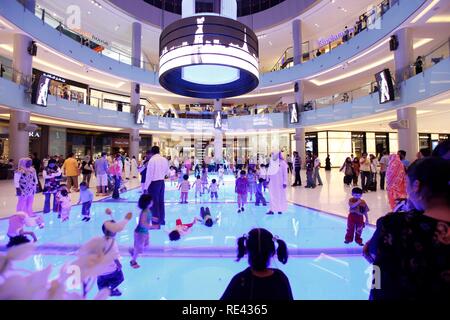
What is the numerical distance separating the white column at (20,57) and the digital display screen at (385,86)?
1745 cm

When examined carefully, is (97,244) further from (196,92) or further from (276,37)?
(276,37)

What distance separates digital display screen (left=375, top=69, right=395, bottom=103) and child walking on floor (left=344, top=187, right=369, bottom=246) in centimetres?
963

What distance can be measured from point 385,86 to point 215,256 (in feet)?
39.1

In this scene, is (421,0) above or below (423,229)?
above

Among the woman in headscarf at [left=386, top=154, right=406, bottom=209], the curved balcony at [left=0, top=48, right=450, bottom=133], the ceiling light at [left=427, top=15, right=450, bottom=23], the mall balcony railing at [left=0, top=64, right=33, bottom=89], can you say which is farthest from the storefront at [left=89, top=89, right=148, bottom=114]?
the ceiling light at [left=427, top=15, right=450, bottom=23]

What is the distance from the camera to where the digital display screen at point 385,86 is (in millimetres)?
10836

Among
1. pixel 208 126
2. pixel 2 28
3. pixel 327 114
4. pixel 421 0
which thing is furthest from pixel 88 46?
pixel 421 0

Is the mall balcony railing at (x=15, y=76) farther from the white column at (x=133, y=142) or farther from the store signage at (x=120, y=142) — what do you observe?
the store signage at (x=120, y=142)

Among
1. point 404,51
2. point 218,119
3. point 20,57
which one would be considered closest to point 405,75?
point 404,51

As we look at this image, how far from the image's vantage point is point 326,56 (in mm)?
16234

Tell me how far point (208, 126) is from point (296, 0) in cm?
1256

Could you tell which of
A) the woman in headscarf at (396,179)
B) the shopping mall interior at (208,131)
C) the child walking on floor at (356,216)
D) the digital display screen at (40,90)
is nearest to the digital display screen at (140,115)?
the shopping mall interior at (208,131)

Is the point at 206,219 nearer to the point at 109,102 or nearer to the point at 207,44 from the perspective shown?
the point at 207,44

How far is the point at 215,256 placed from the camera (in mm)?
3664
